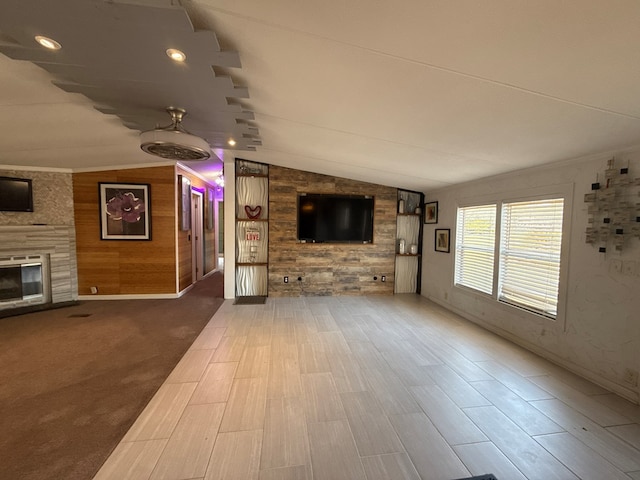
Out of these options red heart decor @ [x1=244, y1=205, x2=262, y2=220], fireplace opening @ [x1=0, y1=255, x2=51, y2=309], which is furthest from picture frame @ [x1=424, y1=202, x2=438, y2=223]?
fireplace opening @ [x1=0, y1=255, x2=51, y2=309]

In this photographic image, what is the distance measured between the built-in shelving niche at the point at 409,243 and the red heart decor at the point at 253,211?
289cm

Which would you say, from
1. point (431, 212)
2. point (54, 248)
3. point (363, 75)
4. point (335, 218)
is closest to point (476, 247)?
point (431, 212)

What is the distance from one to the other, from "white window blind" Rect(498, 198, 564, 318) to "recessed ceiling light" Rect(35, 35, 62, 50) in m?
4.37

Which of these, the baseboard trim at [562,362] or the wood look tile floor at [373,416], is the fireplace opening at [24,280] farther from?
the baseboard trim at [562,362]

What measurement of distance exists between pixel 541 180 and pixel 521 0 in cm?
256

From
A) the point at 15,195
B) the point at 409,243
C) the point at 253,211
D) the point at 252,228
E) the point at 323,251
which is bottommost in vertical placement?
the point at 323,251

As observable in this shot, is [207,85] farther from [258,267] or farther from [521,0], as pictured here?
[258,267]

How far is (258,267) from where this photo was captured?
5.19m

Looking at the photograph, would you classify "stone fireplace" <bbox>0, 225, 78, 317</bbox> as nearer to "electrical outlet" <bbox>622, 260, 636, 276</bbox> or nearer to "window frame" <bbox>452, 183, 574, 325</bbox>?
"window frame" <bbox>452, 183, 574, 325</bbox>

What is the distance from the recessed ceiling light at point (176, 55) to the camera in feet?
5.18

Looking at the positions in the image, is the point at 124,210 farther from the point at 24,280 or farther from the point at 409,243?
the point at 409,243

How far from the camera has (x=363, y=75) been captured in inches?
69.1

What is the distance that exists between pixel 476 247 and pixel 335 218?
8.13 feet

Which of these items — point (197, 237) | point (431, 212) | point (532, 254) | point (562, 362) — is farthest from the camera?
point (197, 237)
